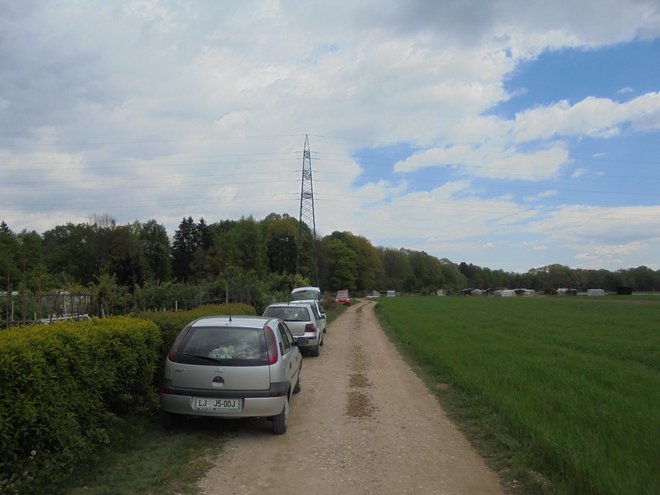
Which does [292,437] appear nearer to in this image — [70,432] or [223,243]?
[70,432]

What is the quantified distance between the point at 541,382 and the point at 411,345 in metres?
7.98

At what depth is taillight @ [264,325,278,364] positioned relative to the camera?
6694mm

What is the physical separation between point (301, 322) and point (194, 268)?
6842 centimetres

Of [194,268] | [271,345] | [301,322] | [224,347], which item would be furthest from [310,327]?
[194,268]

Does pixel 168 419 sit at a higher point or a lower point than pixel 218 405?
lower

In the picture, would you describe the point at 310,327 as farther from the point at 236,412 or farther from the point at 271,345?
the point at 236,412

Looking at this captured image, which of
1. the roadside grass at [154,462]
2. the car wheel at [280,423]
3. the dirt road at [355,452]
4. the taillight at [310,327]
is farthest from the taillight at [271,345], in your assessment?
the taillight at [310,327]

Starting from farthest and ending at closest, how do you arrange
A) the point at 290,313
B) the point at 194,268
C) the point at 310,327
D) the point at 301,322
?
the point at 194,268
the point at 290,313
the point at 301,322
the point at 310,327

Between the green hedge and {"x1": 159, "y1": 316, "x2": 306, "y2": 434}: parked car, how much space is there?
1.83 ft

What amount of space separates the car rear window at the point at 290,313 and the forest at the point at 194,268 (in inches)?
177

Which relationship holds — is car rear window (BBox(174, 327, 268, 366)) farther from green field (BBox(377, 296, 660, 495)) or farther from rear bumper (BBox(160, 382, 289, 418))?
green field (BBox(377, 296, 660, 495))

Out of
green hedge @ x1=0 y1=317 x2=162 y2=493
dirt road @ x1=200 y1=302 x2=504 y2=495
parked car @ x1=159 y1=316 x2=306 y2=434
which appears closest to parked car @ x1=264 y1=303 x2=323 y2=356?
dirt road @ x1=200 y1=302 x2=504 y2=495

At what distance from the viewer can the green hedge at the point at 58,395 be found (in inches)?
161

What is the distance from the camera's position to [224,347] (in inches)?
264
